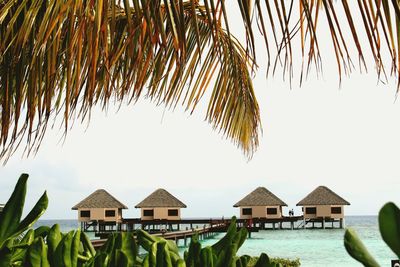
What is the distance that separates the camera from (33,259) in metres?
0.90

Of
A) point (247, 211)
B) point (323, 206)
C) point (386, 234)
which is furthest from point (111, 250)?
point (323, 206)

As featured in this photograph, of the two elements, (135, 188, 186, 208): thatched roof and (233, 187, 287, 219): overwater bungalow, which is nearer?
(135, 188, 186, 208): thatched roof

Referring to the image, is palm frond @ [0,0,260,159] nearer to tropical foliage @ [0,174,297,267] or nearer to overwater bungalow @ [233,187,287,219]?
tropical foliage @ [0,174,297,267]

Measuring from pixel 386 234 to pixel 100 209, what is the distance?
39021mm

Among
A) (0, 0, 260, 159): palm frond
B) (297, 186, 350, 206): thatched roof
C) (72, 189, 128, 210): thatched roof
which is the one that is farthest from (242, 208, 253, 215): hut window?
(0, 0, 260, 159): palm frond

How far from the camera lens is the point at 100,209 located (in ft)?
127

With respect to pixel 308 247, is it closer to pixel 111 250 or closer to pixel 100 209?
pixel 100 209

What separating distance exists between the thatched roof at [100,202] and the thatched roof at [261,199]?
8089 mm

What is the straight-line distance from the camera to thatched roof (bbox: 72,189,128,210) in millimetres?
38625

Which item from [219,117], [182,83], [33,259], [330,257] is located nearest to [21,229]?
[33,259]

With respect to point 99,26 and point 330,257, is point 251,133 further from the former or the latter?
point 330,257

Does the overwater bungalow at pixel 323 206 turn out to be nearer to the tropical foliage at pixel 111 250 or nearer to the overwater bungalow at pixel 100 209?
the overwater bungalow at pixel 100 209

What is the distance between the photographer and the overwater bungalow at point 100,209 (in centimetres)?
3850

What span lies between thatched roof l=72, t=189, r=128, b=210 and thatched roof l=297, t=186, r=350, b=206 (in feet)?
41.5
